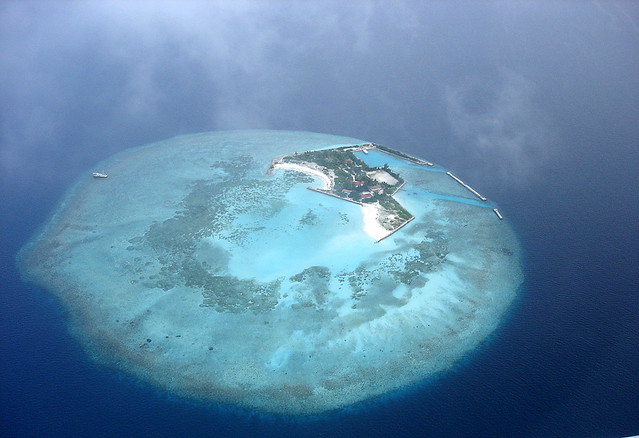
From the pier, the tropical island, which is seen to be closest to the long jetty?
A: the tropical island

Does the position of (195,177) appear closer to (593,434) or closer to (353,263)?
(353,263)

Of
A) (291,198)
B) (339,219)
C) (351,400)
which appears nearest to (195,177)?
(291,198)

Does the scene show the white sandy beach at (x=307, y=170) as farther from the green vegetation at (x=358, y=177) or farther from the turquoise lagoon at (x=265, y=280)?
the turquoise lagoon at (x=265, y=280)

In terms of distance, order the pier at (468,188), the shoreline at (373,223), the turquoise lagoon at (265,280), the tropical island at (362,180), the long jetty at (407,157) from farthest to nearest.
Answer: the long jetty at (407,157), the pier at (468,188), the tropical island at (362,180), the shoreline at (373,223), the turquoise lagoon at (265,280)

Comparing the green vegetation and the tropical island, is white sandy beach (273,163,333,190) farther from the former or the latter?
the green vegetation

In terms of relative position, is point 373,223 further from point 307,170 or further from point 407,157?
point 407,157

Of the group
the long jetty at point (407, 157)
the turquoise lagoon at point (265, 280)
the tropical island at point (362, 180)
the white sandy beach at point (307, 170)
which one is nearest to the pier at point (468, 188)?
the turquoise lagoon at point (265, 280)

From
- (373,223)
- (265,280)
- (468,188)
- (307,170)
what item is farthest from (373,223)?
(468,188)
